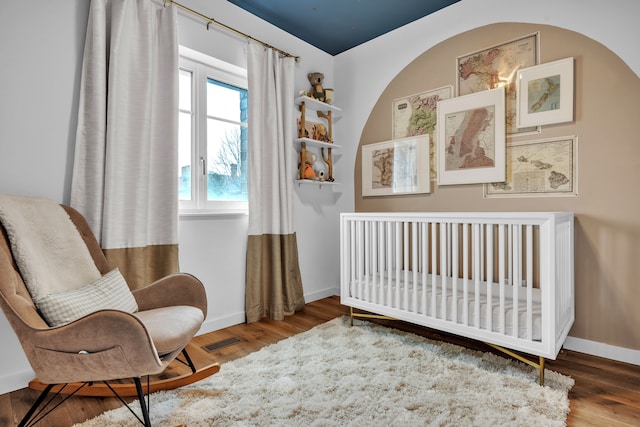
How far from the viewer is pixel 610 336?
1914 millimetres

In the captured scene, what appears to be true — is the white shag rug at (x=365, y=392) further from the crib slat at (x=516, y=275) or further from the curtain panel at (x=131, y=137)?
the curtain panel at (x=131, y=137)

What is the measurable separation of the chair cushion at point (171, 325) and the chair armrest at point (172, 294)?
0.13ft

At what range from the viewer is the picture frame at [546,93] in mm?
2012

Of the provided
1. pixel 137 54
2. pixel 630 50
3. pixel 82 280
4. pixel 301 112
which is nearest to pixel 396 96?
pixel 301 112

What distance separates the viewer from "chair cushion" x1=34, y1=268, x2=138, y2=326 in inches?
48.3

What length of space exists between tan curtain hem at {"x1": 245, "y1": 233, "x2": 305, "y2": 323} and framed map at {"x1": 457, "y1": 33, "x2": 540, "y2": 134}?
72.0 inches

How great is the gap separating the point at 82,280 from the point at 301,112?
216 cm

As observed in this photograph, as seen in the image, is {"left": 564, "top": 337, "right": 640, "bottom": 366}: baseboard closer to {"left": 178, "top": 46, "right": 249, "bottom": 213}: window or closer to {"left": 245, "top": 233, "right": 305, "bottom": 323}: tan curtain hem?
{"left": 245, "top": 233, "right": 305, "bottom": 323}: tan curtain hem

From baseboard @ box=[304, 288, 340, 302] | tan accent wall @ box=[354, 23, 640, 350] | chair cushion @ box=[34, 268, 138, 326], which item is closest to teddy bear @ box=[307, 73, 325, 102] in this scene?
tan accent wall @ box=[354, 23, 640, 350]

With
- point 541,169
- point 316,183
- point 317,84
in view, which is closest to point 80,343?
point 316,183

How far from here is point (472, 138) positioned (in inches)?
94.8

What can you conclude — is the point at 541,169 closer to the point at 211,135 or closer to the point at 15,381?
the point at 211,135

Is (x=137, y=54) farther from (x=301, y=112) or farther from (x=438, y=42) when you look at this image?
(x=438, y=42)

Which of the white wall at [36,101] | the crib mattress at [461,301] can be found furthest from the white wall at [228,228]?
the crib mattress at [461,301]
